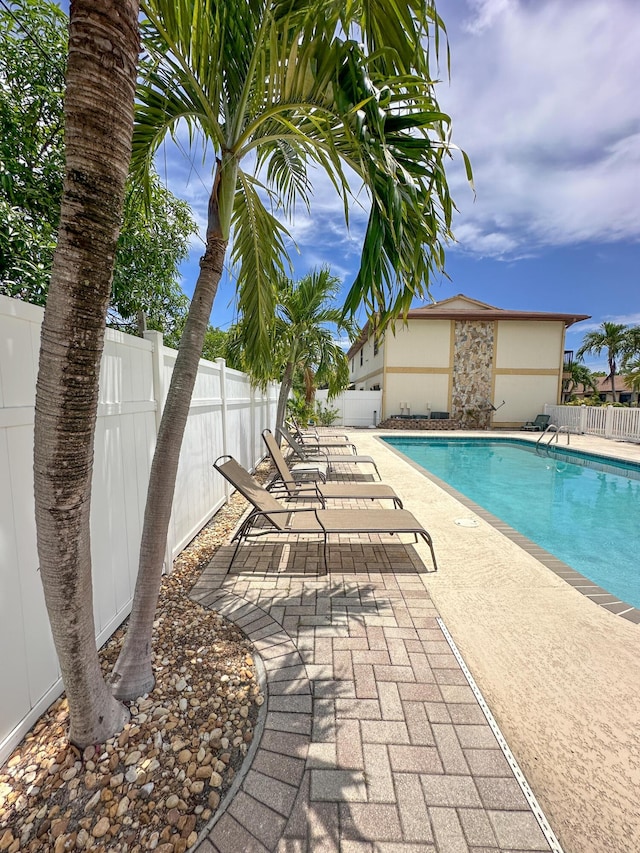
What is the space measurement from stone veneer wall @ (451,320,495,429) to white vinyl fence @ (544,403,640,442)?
4.16 metres

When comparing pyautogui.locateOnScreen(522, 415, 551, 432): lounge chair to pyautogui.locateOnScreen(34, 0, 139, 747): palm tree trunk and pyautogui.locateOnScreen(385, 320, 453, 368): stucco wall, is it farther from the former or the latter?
pyautogui.locateOnScreen(34, 0, 139, 747): palm tree trunk

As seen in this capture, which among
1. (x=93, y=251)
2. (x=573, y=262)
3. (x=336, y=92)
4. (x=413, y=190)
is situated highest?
(x=573, y=262)

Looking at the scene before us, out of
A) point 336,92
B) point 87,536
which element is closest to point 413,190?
point 336,92

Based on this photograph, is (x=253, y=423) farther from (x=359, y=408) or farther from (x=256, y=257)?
(x=359, y=408)

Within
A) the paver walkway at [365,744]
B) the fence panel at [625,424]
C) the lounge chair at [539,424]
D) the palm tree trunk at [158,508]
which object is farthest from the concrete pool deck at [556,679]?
the lounge chair at [539,424]

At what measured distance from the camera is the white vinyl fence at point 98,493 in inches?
68.8

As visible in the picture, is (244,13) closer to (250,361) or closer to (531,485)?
(250,361)

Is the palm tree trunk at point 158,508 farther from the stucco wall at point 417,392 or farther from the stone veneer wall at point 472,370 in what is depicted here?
the stone veneer wall at point 472,370

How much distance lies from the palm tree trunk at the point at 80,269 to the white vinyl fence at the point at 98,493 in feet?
2.11

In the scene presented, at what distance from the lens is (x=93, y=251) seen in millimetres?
1203

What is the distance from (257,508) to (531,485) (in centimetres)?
784

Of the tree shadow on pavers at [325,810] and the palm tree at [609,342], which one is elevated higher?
the palm tree at [609,342]

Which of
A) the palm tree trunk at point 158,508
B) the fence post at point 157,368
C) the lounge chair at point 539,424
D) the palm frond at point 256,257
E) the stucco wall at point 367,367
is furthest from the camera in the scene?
the stucco wall at point 367,367

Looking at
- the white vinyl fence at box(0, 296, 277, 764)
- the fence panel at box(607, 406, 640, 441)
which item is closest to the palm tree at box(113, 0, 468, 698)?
the white vinyl fence at box(0, 296, 277, 764)
